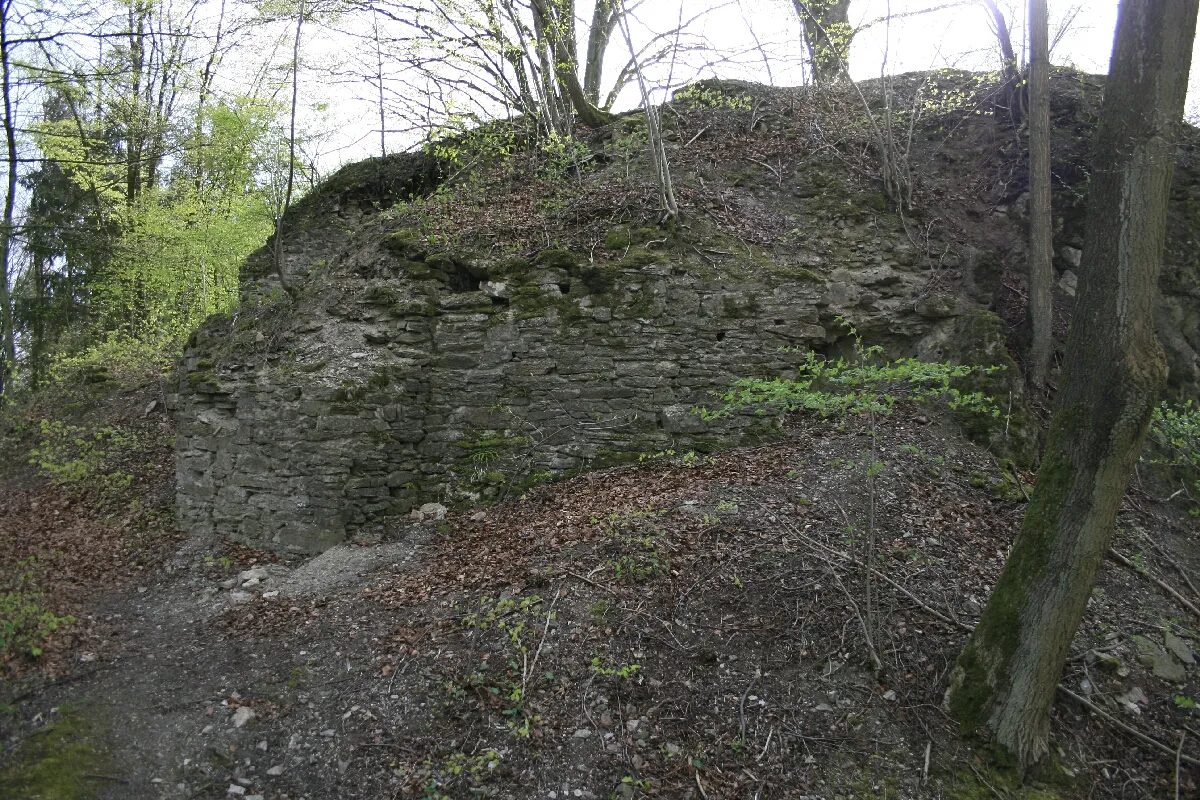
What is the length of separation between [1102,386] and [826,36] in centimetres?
672

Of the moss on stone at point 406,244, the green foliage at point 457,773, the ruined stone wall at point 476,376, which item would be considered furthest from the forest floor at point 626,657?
the moss on stone at point 406,244

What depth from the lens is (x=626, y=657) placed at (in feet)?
14.1

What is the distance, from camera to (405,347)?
23.3ft

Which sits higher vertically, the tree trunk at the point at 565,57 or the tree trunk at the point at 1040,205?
the tree trunk at the point at 565,57

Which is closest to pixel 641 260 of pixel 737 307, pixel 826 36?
pixel 737 307

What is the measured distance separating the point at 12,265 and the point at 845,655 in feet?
62.5

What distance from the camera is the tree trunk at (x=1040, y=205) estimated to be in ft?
23.4

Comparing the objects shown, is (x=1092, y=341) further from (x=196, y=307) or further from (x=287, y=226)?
(x=196, y=307)

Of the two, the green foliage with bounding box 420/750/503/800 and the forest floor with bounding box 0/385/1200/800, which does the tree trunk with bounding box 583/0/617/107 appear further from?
the green foliage with bounding box 420/750/503/800

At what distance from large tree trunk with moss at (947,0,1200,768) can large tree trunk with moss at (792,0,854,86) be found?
17.4ft

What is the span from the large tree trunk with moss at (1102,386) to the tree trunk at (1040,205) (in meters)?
4.03

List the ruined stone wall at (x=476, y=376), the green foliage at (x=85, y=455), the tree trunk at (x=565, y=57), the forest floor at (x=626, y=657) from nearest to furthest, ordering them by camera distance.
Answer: the forest floor at (x=626, y=657), the ruined stone wall at (x=476, y=376), the green foliage at (x=85, y=455), the tree trunk at (x=565, y=57)

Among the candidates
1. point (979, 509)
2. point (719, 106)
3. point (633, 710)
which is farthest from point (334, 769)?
point (719, 106)

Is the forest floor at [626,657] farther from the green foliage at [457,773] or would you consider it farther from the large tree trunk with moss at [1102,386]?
the large tree trunk with moss at [1102,386]
